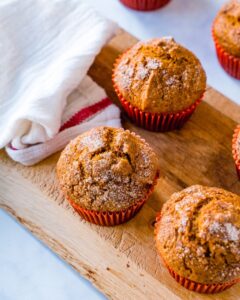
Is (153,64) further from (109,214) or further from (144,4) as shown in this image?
(144,4)

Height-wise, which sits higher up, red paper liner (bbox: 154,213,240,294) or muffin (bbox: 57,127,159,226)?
muffin (bbox: 57,127,159,226)

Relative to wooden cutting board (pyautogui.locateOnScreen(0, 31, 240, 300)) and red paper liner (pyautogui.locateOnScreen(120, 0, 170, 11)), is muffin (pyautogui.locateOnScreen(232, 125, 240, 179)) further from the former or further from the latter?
red paper liner (pyautogui.locateOnScreen(120, 0, 170, 11))

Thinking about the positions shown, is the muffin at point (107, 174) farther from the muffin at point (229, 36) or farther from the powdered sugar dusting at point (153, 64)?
the muffin at point (229, 36)

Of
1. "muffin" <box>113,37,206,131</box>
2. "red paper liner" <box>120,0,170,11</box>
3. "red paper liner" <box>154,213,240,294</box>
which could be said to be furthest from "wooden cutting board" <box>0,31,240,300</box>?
"red paper liner" <box>120,0,170,11</box>

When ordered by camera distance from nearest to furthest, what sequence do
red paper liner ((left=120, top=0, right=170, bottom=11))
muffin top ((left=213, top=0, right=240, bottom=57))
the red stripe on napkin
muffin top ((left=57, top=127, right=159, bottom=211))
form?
muffin top ((left=57, top=127, right=159, bottom=211)) → the red stripe on napkin → muffin top ((left=213, top=0, right=240, bottom=57)) → red paper liner ((left=120, top=0, right=170, bottom=11))

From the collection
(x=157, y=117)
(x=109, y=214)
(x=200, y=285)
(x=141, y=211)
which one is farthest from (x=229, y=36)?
(x=200, y=285)

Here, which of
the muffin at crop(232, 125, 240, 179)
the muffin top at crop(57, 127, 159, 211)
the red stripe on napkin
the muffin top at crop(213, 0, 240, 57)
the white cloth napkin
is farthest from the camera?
the muffin top at crop(213, 0, 240, 57)
